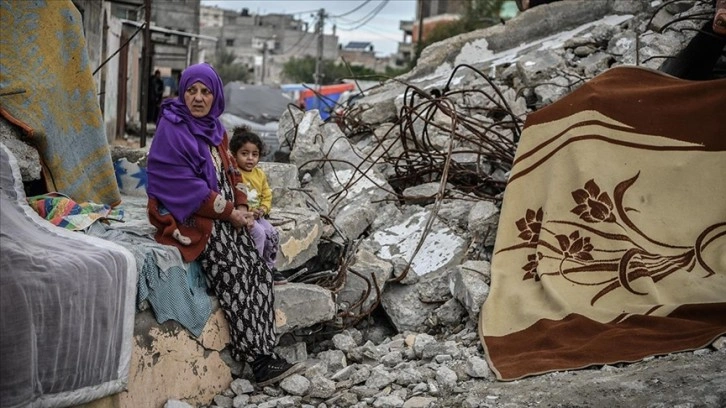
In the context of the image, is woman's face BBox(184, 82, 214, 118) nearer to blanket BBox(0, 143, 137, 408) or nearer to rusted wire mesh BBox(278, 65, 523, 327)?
blanket BBox(0, 143, 137, 408)

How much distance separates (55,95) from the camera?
4.41 meters

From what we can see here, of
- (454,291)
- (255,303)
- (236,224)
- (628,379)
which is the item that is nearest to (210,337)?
(255,303)

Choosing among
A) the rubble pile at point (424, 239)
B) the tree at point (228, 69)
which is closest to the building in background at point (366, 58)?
the tree at point (228, 69)

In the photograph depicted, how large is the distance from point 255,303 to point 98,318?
100cm

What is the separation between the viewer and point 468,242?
5.89 m

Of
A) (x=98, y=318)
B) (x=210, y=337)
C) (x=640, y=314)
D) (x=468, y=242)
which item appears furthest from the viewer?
(x=468, y=242)

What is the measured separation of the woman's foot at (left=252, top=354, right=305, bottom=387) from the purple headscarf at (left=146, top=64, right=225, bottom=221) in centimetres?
81

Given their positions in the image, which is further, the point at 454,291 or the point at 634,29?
the point at 634,29

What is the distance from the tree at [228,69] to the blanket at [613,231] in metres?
39.7

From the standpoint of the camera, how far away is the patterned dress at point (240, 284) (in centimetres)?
439

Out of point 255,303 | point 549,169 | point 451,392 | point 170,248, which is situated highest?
point 549,169

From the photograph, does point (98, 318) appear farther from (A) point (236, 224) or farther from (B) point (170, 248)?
(A) point (236, 224)

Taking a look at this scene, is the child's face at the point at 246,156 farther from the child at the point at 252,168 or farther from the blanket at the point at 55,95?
the blanket at the point at 55,95

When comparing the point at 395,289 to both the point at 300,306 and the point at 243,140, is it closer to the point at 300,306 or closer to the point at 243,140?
the point at 300,306
